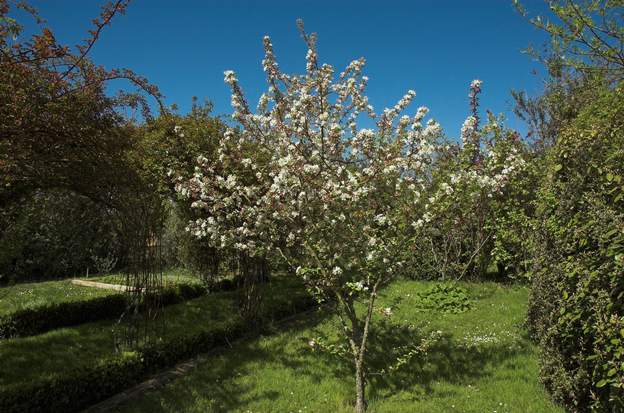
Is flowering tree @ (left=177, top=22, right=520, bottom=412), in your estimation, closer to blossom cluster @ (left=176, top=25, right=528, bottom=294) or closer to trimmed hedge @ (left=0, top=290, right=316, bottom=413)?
blossom cluster @ (left=176, top=25, right=528, bottom=294)

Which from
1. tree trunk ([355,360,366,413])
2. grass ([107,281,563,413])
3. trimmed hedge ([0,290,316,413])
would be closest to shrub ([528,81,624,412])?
grass ([107,281,563,413])

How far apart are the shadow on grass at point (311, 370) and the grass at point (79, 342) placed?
4.17 feet

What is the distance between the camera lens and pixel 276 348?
883 cm

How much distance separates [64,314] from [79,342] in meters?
Result: 1.65

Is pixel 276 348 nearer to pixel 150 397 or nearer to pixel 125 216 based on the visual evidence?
pixel 150 397

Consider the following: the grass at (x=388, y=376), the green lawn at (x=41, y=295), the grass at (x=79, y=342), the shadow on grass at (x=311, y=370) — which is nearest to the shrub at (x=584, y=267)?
the grass at (x=388, y=376)

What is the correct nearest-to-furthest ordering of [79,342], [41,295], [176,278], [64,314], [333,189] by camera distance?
[333,189] → [79,342] → [64,314] → [41,295] → [176,278]

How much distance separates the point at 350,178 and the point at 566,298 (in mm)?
2906

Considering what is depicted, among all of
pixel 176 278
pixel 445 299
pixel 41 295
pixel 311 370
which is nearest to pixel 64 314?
pixel 41 295

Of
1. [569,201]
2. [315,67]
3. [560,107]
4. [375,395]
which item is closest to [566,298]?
[569,201]

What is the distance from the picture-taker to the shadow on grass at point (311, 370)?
259 inches

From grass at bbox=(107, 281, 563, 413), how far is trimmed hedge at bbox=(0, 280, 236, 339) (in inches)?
146

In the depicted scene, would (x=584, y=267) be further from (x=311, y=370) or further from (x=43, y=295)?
(x=43, y=295)

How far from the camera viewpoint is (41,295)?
12078 millimetres
